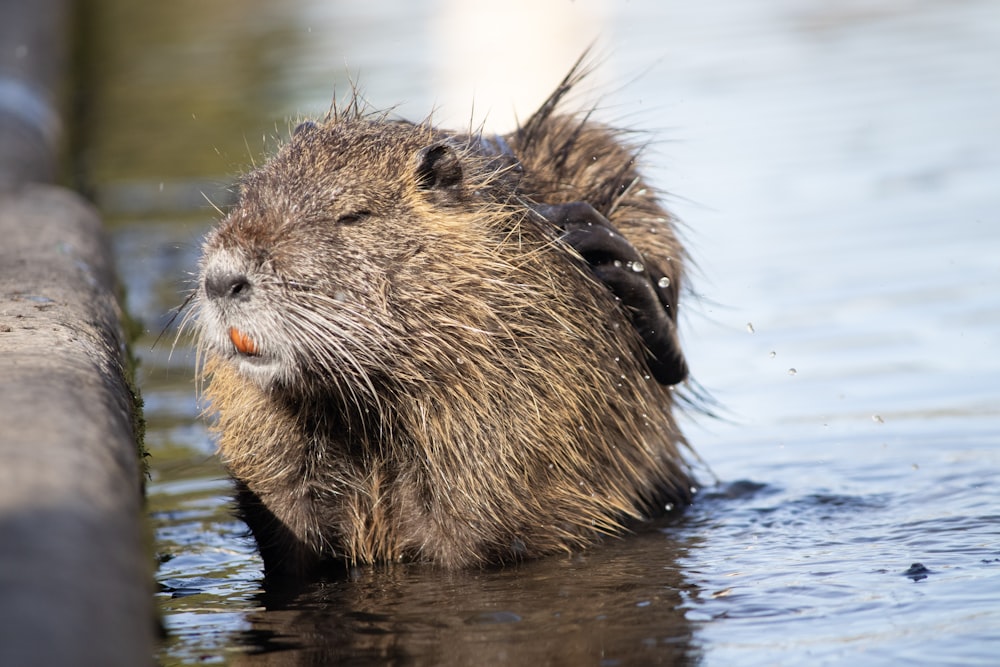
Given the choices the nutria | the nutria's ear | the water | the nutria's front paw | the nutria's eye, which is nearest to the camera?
the water

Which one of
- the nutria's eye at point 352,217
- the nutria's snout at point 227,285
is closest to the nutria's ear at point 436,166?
the nutria's eye at point 352,217

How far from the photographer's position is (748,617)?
3447 millimetres

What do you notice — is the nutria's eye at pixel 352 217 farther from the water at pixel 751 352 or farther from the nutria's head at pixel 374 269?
the water at pixel 751 352

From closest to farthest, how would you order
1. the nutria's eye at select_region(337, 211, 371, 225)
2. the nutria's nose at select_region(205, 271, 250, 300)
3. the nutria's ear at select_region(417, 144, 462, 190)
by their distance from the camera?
the nutria's nose at select_region(205, 271, 250, 300) < the nutria's eye at select_region(337, 211, 371, 225) < the nutria's ear at select_region(417, 144, 462, 190)

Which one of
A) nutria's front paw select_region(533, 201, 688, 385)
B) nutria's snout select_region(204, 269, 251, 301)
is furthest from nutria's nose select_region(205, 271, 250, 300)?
nutria's front paw select_region(533, 201, 688, 385)

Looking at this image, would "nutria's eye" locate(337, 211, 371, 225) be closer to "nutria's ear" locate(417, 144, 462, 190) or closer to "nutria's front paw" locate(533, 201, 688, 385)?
"nutria's ear" locate(417, 144, 462, 190)

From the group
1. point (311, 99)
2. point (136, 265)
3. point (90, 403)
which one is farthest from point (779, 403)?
point (311, 99)

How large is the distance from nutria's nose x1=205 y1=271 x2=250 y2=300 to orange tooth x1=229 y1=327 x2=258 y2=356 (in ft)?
0.27

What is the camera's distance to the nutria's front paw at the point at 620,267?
4.25 metres

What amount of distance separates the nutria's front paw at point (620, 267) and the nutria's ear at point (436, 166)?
0.97ft

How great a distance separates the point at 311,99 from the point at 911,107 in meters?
4.55

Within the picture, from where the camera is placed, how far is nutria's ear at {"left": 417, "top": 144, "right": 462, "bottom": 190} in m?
4.03

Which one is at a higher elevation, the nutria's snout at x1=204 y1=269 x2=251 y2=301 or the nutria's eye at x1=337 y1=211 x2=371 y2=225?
the nutria's eye at x1=337 y1=211 x2=371 y2=225

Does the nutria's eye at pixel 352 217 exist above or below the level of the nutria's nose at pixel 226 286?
above
